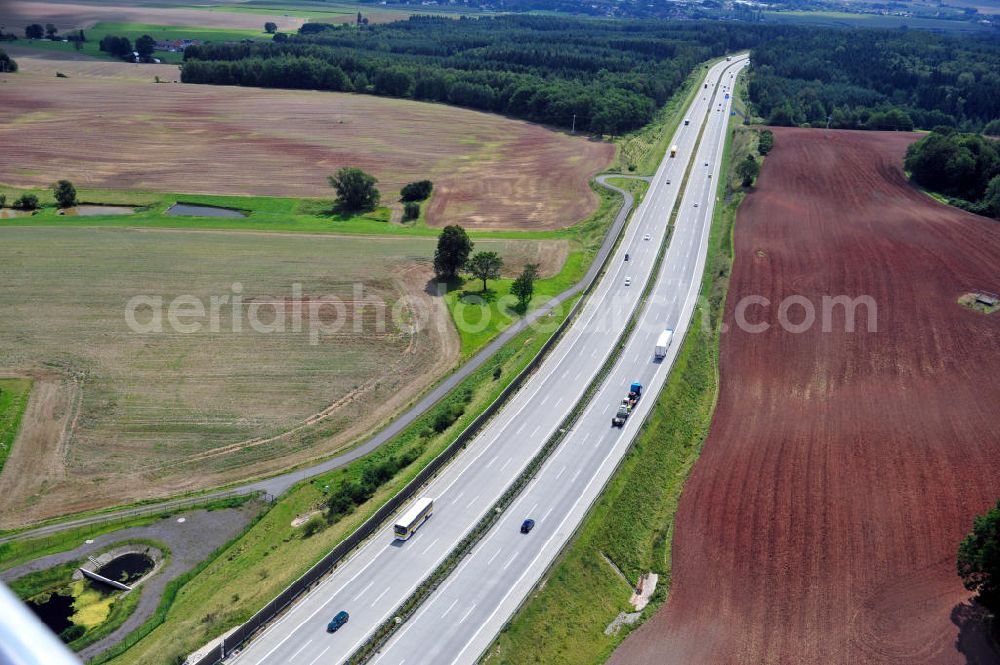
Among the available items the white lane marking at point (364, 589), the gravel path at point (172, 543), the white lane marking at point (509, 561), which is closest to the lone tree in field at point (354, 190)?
the gravel path at point (172, 543)

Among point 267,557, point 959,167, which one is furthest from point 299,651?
point 959,167

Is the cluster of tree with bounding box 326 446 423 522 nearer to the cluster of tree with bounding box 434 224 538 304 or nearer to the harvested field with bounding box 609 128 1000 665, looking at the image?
the harvested field with bounding box 609 128 1000 665

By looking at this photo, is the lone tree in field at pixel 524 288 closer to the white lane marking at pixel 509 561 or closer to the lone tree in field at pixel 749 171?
the white lane marking at pixel 509 561

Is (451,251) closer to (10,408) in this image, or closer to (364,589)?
(10,408)

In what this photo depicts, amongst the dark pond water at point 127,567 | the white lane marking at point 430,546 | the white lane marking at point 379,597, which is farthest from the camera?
the dark pond water at point 127,567

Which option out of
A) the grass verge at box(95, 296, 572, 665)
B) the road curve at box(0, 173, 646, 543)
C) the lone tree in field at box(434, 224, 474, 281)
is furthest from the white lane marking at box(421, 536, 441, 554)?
the lone tree in field at box(434, 224, 474, 281)
